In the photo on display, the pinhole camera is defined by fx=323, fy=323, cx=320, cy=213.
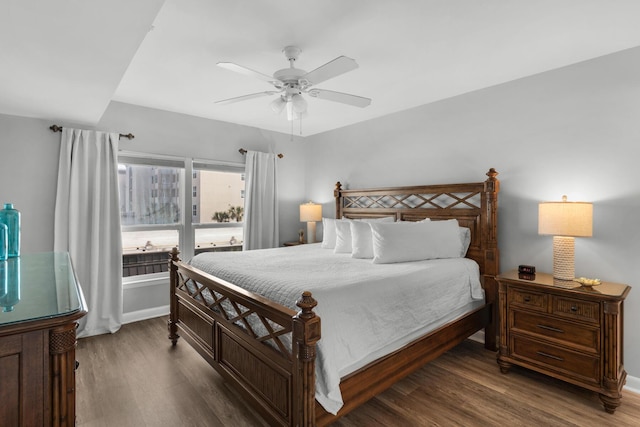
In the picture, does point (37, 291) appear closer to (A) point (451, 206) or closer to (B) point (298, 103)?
(B) point (298, 103)

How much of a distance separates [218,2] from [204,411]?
2.63 meters

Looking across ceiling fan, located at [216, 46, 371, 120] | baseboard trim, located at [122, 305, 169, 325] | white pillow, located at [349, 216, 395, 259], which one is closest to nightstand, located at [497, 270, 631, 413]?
white pillow, located at [349, 216, 395, 259]

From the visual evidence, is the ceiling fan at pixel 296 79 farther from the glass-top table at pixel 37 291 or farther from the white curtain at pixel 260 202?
the white curtain at pixel 260 202

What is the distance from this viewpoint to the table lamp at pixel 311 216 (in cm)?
497

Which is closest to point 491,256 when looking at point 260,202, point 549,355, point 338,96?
point 549,355

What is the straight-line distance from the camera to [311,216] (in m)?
4.96

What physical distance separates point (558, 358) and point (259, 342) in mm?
2255

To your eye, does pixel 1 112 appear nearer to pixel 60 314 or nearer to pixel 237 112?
pixel 237 112

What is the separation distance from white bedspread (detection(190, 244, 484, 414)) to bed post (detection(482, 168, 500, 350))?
0.15 meters

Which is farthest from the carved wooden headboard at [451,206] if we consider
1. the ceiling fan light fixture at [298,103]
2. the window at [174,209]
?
the ceiling fan light fixture at [298,103]

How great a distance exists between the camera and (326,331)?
179 cm

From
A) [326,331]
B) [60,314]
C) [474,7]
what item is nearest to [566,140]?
[474,7]

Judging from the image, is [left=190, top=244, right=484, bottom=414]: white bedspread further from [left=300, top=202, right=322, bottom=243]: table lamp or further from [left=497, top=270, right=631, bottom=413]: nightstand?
[left=300, top=202, right=322, bottom=243]: table lamp

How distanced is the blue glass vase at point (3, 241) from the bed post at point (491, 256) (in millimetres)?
3681
